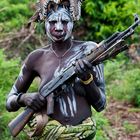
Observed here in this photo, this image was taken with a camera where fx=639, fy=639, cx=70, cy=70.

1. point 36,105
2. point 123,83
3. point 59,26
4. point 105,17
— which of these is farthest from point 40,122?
point 105,17

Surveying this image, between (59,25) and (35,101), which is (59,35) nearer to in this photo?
(59,25)

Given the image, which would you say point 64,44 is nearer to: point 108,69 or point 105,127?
point 105,127

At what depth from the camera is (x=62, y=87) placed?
388 centimetres

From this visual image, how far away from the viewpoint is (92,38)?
36.9 feet

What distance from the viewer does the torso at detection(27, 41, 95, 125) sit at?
12.8 ft

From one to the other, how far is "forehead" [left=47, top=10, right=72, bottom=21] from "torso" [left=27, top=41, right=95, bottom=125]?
186 millimetres

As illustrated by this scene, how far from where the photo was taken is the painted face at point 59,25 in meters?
3.93

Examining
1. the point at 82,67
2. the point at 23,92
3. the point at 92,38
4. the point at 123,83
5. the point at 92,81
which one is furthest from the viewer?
the point at 92,38

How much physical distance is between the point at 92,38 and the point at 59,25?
7336 mm

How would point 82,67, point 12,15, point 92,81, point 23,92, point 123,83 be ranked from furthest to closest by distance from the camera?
point 12,15 < point 123,83 < point 23,92 < point 92,81 < point 82,67

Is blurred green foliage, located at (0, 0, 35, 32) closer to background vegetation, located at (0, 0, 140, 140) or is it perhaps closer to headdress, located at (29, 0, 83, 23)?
background vegetation, located at (0, 0, 140, 140)

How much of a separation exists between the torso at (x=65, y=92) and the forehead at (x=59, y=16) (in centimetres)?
19

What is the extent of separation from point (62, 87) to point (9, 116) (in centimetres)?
246

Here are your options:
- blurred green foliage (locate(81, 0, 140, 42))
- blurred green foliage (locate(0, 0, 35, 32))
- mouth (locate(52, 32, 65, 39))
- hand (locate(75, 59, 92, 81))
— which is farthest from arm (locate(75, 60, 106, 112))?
blurred green foliage (locate(81, 0, 140, 42))
